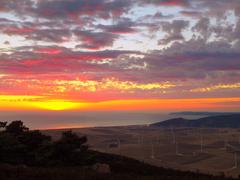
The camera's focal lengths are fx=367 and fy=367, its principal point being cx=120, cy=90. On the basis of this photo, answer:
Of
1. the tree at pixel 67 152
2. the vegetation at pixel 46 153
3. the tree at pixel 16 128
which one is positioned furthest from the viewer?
the tree at pixel 16 128

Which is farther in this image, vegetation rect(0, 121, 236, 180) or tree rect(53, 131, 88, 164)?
tree rect(53, 131, 88, 164)

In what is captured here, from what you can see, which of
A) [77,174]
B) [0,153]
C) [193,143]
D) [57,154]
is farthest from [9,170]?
[193,143]

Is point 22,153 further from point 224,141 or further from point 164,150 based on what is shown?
point 224,141

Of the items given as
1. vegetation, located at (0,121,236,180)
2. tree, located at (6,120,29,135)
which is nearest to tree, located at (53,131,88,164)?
vegetation, located at (0,121,236,180)

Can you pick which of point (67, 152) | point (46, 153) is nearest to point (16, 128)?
point (46, 153)

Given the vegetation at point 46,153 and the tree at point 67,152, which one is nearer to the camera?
the vegetation at point 46,153

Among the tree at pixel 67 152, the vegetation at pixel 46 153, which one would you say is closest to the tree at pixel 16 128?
the vegetation at pixel 46 153

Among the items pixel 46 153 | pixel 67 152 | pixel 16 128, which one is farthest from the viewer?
pixel 16 128

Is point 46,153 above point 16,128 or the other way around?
the other way around

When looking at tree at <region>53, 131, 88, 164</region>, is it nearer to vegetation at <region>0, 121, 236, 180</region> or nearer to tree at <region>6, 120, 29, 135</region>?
vegetation at <region>0, 121, 236, 180</region>

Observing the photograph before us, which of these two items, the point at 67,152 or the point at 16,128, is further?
the point at 16,128

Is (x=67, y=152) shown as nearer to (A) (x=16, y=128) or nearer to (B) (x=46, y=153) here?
(B) (x=46, y=153)

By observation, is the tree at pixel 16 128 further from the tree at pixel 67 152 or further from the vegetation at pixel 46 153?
the tree at pixel 67 152
